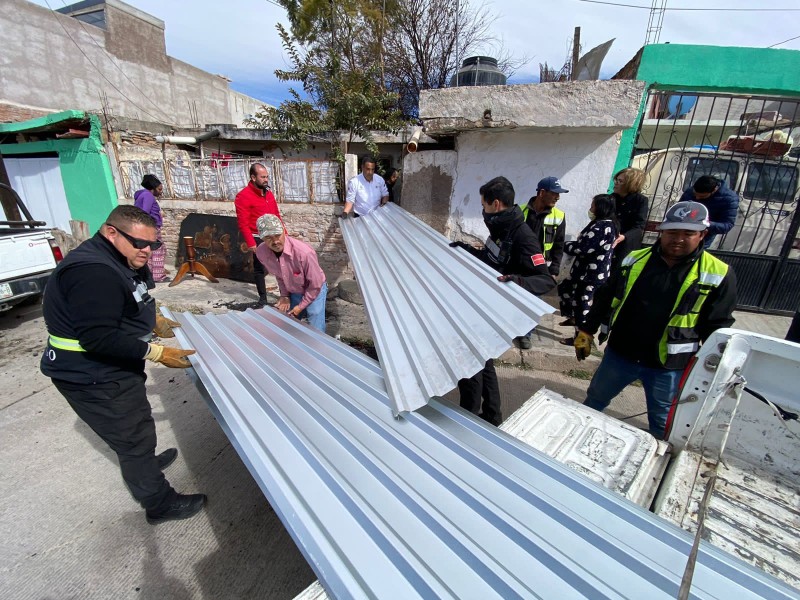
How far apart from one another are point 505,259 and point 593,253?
1.39m

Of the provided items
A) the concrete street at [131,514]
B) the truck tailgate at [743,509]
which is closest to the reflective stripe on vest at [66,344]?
the concrete street at [131,514]

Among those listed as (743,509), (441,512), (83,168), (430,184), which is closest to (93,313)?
(441,512)

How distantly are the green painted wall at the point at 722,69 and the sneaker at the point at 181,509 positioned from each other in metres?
5.85

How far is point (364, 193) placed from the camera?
5.20 m

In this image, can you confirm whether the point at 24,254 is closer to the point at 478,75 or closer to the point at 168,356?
the point at 168,356

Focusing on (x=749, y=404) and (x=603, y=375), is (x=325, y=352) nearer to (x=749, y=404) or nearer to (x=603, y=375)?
(x=603, y=375)

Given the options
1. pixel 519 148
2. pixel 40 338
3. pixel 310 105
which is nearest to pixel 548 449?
pixel 519 148

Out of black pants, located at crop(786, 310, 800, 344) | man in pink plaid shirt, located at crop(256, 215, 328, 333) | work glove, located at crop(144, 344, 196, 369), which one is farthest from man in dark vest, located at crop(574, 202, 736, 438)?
work glove, located at crop(144, 344, 196, 369)

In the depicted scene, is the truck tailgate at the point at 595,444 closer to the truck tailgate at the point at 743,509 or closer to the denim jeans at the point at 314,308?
the truck tailgate at the point at 743,509

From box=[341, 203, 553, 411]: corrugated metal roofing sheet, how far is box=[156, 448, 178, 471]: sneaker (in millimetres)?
1781

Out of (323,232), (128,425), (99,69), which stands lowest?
(128,425)

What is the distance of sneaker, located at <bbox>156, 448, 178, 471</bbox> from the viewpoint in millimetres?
2496

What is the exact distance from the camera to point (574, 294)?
3727 mm

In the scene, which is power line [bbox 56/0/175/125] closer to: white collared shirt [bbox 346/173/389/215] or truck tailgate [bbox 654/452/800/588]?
white collared shirt [bbox 346/173/389/215]
